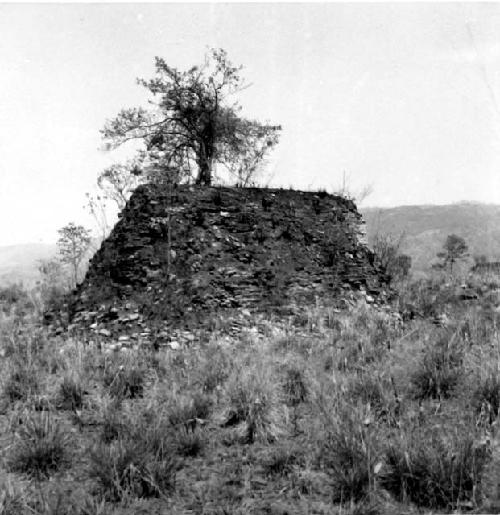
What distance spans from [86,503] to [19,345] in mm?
4927

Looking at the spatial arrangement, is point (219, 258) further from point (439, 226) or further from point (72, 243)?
point (439, 226)

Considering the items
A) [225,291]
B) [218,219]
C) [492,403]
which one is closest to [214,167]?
[218,219]

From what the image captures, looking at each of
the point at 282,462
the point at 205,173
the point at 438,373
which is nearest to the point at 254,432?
the point at 282,462

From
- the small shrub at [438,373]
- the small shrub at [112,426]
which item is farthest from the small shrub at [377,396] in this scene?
the small shrub at [112,426]

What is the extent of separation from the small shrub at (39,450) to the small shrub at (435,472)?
2611 mm

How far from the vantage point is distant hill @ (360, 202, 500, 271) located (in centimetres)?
9525

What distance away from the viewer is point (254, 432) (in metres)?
3.91

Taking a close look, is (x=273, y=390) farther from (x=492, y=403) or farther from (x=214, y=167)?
(x=214, y=167)

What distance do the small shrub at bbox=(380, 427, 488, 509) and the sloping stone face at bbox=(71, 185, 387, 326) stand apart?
5535mm

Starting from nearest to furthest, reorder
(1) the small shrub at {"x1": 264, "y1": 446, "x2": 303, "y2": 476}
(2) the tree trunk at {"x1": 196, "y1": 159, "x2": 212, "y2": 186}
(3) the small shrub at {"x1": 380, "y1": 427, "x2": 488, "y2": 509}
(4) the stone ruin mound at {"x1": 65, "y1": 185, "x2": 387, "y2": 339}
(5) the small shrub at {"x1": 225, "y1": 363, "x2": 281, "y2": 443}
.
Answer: (3) the small shrub at {"x1": 380, "y1": 427, "x2": 488, "y2": 509} → (1) the small shrub at {"x1": 264, "y1": 446, "x2": 303, "y2": 476} → (5) the small shrub at {"x1": 225, "y1": 363, "x2": 281, "y2": 443} → (4) the stone ruin mound at {"x1": 65, "y1": 185, "x2": 387, "y2": 339} → (2) the tree trunk at {"x1": 196, "y1": 159, "x2": 212, "y2": 186}

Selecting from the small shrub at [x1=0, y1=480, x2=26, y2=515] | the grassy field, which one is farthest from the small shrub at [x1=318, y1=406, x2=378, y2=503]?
the small shrub at [x1=0, y1=480, x2=26, y2=515]

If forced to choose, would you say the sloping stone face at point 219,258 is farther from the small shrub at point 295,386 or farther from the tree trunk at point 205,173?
the tree trunk at point 205,173

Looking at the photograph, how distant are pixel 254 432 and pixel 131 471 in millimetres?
1294

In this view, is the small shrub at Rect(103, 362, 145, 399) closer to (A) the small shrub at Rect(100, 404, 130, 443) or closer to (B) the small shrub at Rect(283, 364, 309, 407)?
(A) the small shrub at Rect(100, 404, 130, 443)
